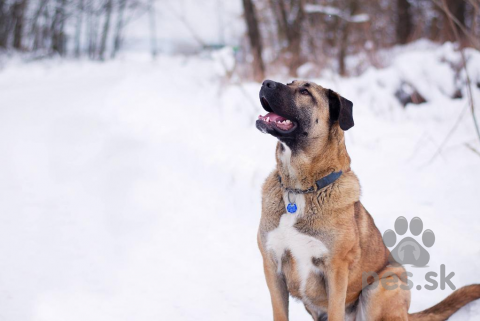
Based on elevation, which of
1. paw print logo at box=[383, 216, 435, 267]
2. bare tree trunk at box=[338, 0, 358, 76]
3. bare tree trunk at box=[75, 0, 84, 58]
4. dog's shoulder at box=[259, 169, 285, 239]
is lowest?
paw print logo at box=[383, 216, 435, 267]

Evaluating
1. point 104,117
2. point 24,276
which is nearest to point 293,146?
point 24,276

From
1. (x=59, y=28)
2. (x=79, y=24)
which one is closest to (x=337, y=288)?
(x=59, y=28)

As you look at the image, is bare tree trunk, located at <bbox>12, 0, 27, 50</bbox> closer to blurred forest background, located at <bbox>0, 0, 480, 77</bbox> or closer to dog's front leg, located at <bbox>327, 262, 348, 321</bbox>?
blurred forest background, located at <bbox>0, 0, 480, 77</bbox>

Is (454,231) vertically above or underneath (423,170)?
underneath

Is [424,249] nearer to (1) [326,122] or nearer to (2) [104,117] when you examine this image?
(1) [326,122]

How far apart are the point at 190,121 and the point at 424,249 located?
5.27m

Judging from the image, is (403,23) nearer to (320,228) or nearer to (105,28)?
(320,228)

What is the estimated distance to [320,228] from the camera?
2541mm

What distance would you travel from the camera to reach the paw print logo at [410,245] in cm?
368

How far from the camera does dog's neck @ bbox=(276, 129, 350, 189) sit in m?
2.74

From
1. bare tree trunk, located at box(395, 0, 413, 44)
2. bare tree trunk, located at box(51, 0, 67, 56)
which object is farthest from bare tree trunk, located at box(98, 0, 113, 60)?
bare tree trunk, located at box(395, 0, 413, 44)

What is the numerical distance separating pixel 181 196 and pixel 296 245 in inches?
120

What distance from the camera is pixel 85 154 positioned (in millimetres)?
6848

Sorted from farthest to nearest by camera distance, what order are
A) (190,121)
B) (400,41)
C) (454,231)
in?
(400,41) < (190,121) < (454,231)
